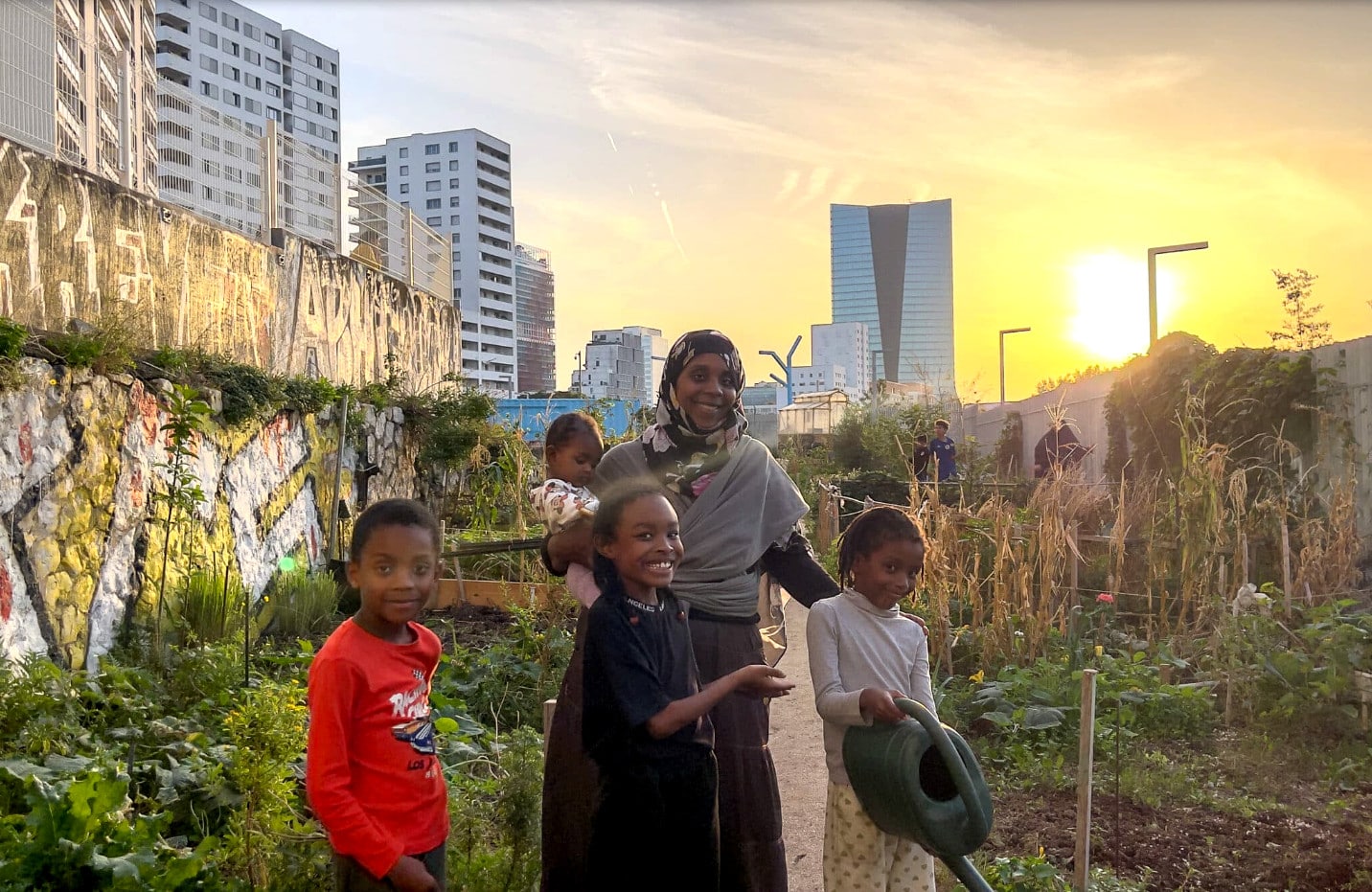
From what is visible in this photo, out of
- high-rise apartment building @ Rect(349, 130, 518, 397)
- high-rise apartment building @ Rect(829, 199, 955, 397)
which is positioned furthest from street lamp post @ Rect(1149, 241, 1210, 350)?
high-rise apartment building @ Rect(829, 199, 955, 397)

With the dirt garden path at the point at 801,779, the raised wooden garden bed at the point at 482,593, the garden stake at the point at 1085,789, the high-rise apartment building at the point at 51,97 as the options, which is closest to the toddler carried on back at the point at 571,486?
the dirt garden path at the point at 801,779

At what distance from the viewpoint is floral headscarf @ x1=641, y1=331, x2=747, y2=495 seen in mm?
2566

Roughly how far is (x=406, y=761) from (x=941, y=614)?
434cm

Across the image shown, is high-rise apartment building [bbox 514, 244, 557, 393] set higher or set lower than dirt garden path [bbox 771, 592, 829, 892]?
higher

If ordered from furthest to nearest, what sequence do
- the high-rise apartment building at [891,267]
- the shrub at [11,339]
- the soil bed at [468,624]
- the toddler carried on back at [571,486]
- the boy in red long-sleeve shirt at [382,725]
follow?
the high-rise apartment building at [891,267] < the soil bed at [468,624] < the shrub at [11,339] < the toddler carried on back at [571,486] < the boy in red long-sleeve shirt at [382,725]

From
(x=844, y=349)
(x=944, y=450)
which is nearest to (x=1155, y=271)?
(x=944, y=450)

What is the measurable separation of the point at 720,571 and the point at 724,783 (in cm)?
48

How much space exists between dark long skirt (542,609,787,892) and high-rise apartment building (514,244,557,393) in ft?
410

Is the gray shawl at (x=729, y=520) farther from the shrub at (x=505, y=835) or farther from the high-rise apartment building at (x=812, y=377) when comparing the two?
the high-rise apartment building at (x=812, y=377)

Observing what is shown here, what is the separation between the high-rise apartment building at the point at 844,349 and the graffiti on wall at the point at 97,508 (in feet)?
434

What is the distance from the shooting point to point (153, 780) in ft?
10.6

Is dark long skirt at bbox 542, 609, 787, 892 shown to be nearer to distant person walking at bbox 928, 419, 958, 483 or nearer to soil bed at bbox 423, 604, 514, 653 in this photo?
soil bed at bbox 423, 604, 514, 653

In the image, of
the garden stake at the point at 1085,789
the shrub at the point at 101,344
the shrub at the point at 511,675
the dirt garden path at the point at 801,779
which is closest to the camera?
the garden stake at the point at 1085,789

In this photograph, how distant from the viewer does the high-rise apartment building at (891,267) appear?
156m
